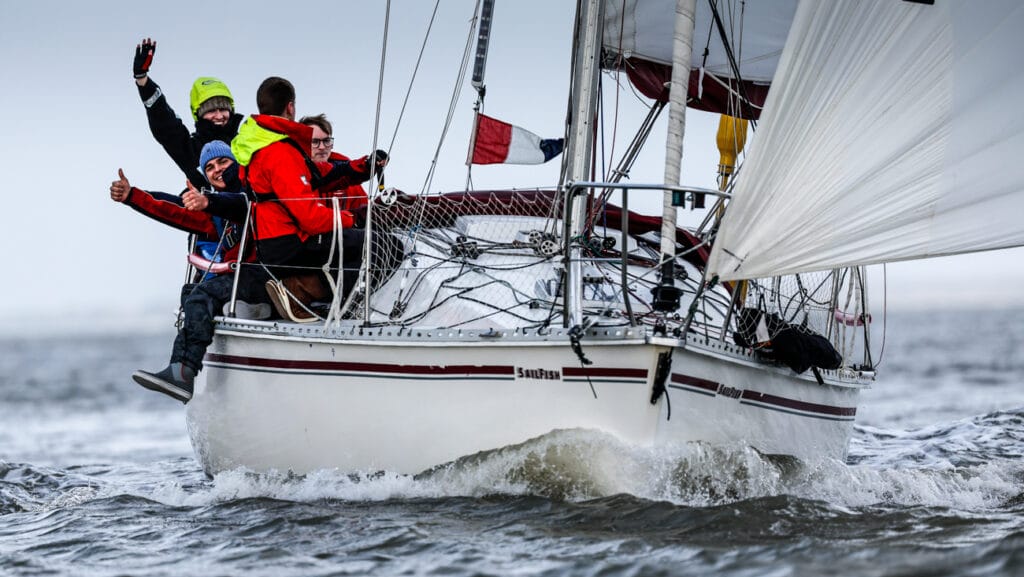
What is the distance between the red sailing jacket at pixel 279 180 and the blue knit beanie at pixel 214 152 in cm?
70

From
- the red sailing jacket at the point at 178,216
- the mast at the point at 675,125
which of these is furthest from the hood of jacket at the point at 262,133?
the mast at the point at 675,125

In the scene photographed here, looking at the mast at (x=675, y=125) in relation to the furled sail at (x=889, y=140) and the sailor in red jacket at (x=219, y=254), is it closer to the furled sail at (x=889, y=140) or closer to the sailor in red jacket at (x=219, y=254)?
the furled sail at (x=889, y=140)

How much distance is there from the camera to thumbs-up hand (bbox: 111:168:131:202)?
343 inches

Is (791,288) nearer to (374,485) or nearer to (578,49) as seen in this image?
(578,49)

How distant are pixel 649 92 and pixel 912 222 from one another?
5333 millimetres

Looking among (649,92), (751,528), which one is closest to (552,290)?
(751,528)

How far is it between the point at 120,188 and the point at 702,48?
5978 mm

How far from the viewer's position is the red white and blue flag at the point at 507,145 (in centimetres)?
959

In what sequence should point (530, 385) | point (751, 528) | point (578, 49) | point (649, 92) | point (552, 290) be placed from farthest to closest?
1. point (649, 92)
2. point (578, 49)
3. point (552, 290)
4. point (530, 385)
5. point (751, 528)

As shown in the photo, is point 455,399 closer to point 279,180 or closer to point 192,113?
point 279,180

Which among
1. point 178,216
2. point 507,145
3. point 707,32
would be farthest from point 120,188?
point 707,32

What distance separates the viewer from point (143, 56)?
31.6ft

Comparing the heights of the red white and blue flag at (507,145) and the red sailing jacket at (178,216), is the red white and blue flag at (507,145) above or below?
above

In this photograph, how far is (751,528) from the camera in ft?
21.2
